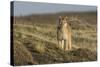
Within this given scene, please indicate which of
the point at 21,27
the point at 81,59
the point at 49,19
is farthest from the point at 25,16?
the point at 81,59

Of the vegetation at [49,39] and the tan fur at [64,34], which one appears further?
the tan fur at [64,34]

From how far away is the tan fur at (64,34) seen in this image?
259 cm

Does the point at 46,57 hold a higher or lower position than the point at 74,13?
lower

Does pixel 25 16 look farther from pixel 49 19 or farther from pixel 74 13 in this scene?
pixel 74 13

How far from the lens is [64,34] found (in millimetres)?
2611

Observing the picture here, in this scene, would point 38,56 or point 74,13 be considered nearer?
point 38,56

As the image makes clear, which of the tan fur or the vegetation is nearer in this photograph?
the vegetation

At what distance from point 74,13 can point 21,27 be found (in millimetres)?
724

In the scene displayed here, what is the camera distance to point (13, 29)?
236cm

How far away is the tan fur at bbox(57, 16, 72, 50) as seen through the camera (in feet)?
8.49

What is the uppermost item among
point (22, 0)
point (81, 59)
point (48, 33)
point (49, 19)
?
point (22, 0)

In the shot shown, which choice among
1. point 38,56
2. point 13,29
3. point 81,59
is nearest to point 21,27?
point 13,29
